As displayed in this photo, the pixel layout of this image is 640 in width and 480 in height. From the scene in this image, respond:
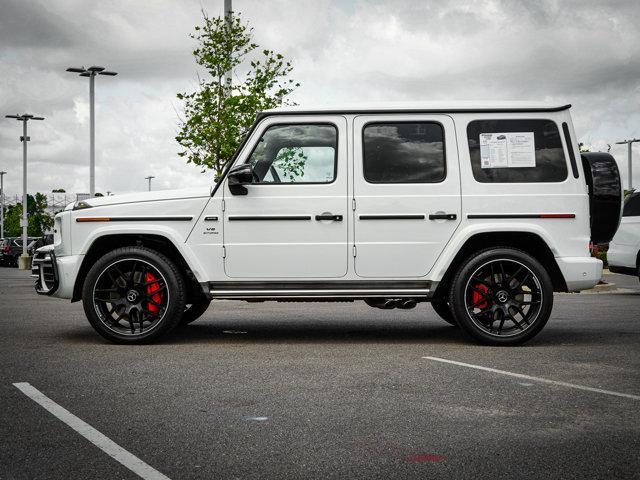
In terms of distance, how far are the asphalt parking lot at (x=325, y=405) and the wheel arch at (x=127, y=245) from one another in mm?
625

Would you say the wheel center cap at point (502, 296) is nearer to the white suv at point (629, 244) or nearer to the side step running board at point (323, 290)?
the side step running board at point (323, 290)

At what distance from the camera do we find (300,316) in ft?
33.3

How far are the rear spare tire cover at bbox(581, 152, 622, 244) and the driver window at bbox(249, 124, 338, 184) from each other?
2.43 m

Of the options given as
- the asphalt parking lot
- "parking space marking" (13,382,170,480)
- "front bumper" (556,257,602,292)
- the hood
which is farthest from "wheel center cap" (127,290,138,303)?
"front bumper" (556,257,602,292)

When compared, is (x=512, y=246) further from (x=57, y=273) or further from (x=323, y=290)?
(x=57, y=273)

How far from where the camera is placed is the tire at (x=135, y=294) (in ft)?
23.2

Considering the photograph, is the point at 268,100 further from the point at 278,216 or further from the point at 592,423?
the point at 592,423

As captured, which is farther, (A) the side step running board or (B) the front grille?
(B) the front grille

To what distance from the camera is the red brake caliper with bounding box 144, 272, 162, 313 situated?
7141 mm

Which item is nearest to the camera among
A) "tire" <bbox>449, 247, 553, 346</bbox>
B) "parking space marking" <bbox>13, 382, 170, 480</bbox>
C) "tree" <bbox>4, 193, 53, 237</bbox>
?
"parking space marking" <bbox>13, 382, 170, 480</bbox>

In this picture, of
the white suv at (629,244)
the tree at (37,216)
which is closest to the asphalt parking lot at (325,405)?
the white suv at (629,244)

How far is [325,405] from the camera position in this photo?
188 inches

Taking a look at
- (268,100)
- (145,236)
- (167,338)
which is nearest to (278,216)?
(145,236)

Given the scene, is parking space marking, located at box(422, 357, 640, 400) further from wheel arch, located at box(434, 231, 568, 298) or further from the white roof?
the white roof
